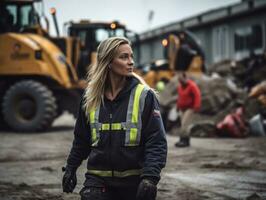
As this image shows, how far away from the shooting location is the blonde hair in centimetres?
391

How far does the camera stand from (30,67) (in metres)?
16.5

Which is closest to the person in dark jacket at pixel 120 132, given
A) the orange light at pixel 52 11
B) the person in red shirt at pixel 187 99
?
the person in red shirt at pixel 187 99

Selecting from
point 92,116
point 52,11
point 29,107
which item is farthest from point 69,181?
point 52,11

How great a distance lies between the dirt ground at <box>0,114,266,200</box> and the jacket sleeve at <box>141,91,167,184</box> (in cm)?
303

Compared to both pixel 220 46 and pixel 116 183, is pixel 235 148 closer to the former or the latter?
pixel 116 183

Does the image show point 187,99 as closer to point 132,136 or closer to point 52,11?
point 52,11

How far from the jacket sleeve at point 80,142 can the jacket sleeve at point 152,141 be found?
0.48 meters

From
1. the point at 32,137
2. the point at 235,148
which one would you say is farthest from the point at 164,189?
the point at 32,137

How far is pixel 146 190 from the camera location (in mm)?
3566

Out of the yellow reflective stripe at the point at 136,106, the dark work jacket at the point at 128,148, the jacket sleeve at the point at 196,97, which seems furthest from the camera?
the jacket sleeve at the point at 196,97

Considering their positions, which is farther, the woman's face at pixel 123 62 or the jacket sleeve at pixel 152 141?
the woman's face at pixel 123 62

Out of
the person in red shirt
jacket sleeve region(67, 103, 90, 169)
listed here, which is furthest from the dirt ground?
jacket sleeve region(67, 103, 90, 169)

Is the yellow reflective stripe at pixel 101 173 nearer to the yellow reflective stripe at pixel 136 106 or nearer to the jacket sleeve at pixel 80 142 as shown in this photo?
the jacket sleeve at pixel 80 142

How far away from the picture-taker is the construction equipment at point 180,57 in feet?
78.2
